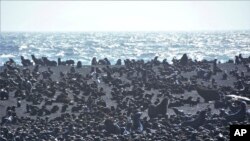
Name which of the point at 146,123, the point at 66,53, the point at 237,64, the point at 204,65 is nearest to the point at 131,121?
the point at 146,123

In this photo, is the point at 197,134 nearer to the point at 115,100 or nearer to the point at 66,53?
the point at 115,100

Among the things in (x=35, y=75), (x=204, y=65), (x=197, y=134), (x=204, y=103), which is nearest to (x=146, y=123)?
(x=197, y=134)

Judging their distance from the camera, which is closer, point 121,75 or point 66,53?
point 121,75

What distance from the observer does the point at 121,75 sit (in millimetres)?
50156

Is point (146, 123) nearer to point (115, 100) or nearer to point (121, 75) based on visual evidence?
point (115, 100)

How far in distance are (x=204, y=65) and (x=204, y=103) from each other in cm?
1866

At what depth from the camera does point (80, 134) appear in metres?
28.4

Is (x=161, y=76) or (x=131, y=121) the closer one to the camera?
(x=131, y=121)

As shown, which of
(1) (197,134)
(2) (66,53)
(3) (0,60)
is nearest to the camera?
(1) (197,134)

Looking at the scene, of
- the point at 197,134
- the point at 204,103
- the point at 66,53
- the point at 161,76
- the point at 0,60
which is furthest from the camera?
the point at 66,53

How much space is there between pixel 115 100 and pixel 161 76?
447 inches

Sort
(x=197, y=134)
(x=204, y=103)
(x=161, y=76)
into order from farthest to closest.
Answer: (x=161, y=76) < (x=204, y=103) < (x=197, y=134)

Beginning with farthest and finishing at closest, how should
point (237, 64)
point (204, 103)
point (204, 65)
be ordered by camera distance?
1. point (237, 64)
2. point (204, 65)
3. point (204, 103)

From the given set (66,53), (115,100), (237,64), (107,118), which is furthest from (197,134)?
(66,53)
